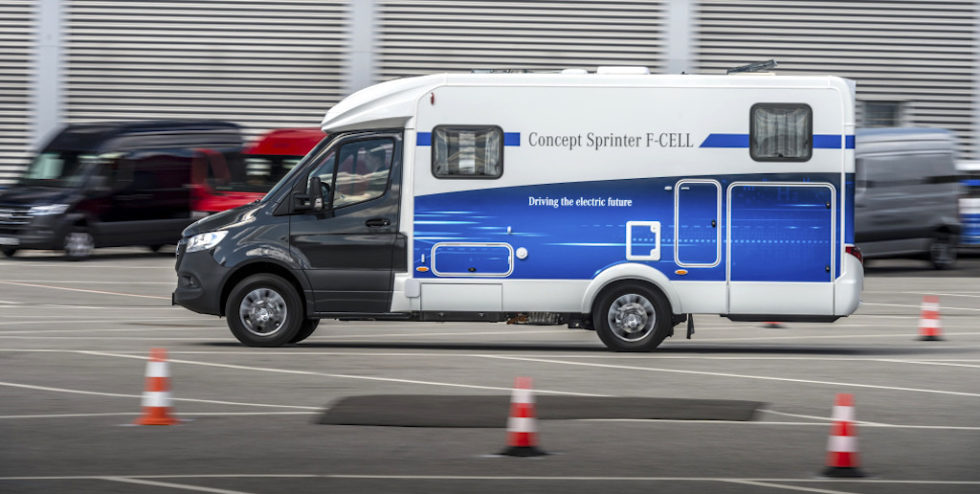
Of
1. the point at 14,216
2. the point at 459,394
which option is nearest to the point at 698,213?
the point at 459,394

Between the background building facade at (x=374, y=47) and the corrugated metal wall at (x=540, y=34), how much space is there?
0.11ft

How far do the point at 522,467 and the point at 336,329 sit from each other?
29.8 ft

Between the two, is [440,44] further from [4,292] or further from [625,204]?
[625,204]

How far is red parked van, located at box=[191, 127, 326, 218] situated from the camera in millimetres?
27281

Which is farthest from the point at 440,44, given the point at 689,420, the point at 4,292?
the point at 689,420

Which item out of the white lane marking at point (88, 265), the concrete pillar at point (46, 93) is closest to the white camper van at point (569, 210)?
the white lane marking at point (88, 265)

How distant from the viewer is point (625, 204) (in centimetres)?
1451

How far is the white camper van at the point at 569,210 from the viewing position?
14.5m

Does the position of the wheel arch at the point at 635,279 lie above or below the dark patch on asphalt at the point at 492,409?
above

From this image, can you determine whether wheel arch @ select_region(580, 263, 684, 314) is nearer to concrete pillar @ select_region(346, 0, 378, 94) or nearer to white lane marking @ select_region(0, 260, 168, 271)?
white lane marking @ select_region(0, 260, 168, 271)

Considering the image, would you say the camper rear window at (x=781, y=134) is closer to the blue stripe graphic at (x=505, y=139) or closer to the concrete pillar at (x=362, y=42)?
the blue stripe graphic at (x=505, y=139)

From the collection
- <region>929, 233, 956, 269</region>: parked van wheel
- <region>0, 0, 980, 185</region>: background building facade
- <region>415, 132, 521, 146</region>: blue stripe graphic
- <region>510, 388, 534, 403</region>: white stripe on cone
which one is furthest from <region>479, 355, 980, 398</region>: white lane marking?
<region>0, 0, 980, 185</region>: background building facade

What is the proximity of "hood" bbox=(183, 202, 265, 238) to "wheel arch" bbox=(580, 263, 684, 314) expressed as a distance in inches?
133

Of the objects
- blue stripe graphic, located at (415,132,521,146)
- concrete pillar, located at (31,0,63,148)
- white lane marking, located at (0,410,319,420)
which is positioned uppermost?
concrete pillar, located at (31,0,63,148)
